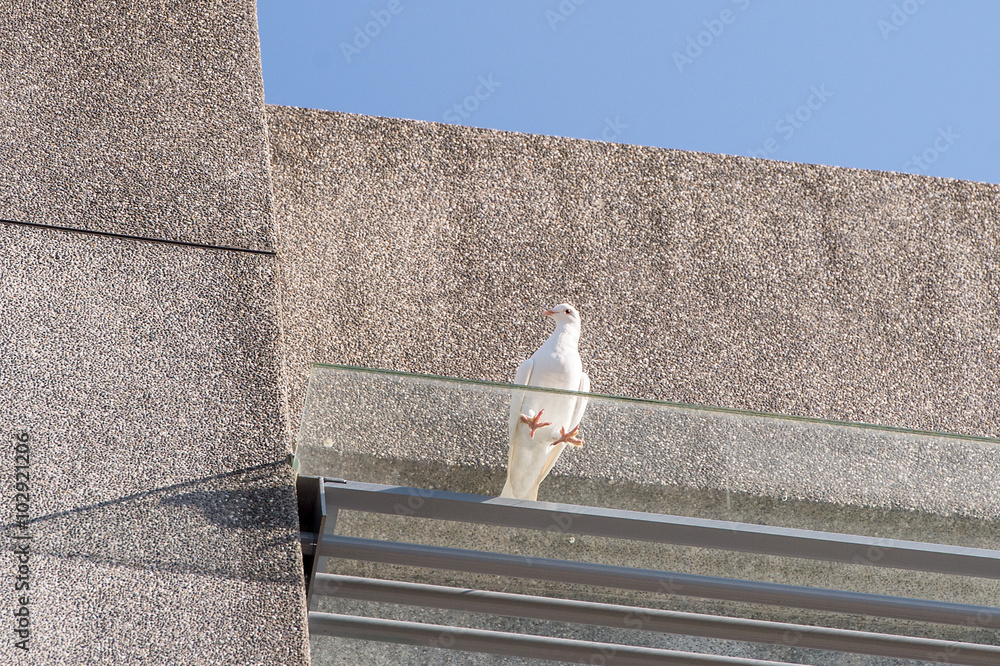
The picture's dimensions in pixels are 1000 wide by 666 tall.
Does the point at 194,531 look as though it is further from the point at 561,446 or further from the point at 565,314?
the point at 565,314

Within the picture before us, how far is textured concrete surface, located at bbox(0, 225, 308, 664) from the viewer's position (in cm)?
159

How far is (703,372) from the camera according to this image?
10.5 feet

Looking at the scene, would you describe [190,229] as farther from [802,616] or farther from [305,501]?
[802,616]

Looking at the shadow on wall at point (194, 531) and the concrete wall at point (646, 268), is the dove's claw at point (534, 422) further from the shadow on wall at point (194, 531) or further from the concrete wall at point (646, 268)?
the concrete wall at point (646, 268)

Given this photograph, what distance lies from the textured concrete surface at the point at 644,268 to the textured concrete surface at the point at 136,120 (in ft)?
1.54

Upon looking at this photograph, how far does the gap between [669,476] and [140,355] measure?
108cm

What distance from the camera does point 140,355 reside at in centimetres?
197

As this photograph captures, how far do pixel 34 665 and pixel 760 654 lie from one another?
48.4 inches

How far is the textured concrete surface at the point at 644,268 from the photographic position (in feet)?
10.4

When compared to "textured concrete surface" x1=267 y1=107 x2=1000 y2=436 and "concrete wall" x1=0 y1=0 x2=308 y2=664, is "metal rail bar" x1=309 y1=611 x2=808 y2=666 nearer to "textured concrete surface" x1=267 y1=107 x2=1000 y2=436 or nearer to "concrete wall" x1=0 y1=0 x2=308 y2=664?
"concrete wall" x1=0 y1=0 x2=308 y2=664

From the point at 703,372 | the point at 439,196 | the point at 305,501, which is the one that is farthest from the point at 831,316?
the point at 305,501

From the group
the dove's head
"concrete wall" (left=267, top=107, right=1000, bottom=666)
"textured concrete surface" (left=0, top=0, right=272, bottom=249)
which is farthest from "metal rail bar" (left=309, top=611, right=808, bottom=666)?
"concrete wall" (left=267, top=107, right=1000, bottom=666)

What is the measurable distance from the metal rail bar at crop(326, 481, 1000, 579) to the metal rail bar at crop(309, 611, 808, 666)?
0.19m

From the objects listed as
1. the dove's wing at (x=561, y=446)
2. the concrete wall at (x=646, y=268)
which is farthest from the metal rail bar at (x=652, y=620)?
the concrete wall at (x=646, y=268)
